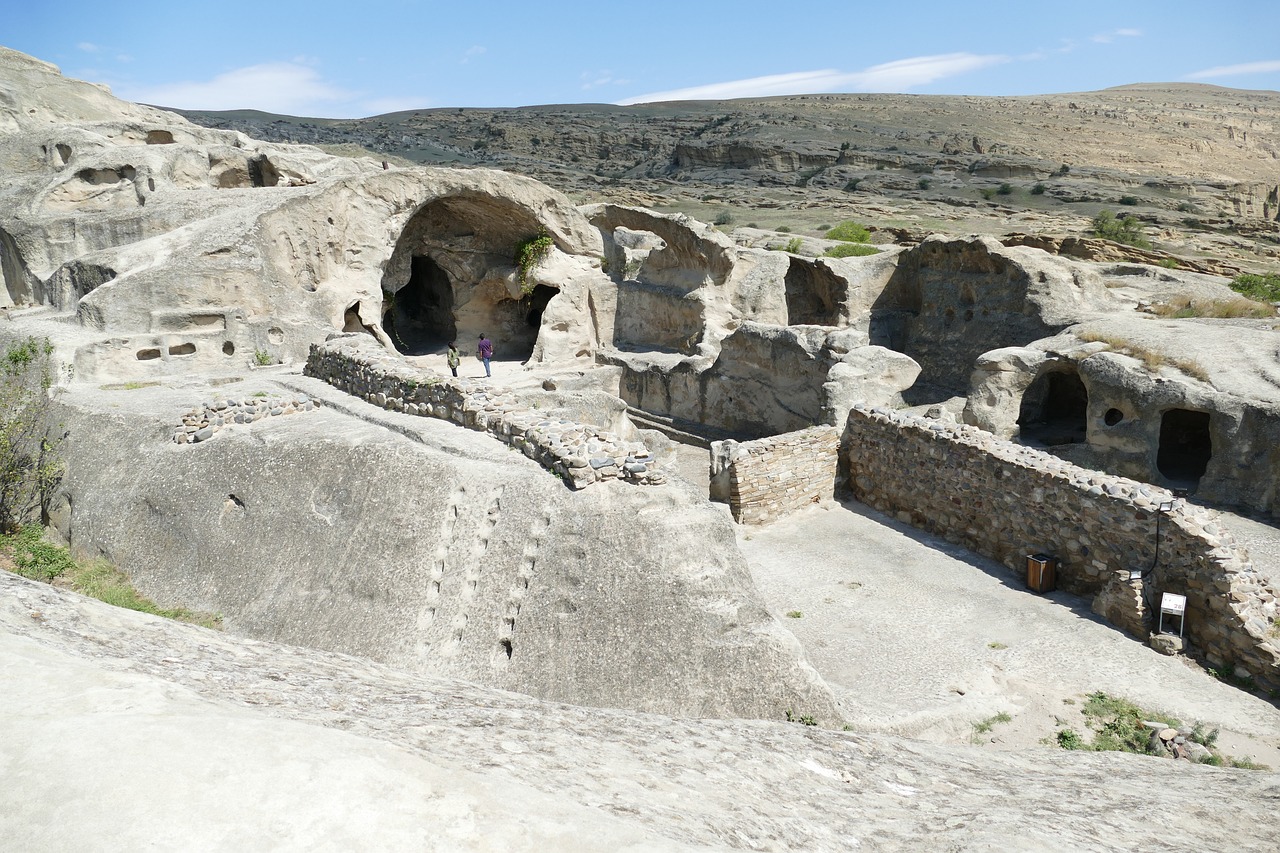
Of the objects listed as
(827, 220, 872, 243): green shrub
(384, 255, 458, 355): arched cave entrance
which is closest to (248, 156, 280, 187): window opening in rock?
(384, 255, 458, 355): arched cave entrance

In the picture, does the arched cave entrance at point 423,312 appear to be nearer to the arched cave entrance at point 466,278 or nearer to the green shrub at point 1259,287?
the arched cave entrance at point 466,278

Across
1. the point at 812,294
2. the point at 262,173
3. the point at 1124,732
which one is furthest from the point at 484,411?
the point at 262,173

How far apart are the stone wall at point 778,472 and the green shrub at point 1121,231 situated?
23.3 metres

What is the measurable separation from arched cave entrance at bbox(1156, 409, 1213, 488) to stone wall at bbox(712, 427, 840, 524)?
5458 mm

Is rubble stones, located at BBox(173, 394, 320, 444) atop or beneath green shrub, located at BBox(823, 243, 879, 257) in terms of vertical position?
beneath

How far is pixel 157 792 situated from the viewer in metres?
2.57

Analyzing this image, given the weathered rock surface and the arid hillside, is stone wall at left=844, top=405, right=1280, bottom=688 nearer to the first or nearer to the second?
the weathered rock surface

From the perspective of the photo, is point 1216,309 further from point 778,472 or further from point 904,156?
point 904,156

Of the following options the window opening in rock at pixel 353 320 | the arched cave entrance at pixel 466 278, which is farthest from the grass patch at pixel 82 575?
the arched cave entrance at pixel 466 278

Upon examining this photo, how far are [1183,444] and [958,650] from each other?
27.1 feet

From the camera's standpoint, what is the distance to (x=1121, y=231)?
1231 inches

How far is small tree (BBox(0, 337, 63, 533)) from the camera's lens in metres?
9.59

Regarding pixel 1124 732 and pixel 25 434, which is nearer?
pixel 1124 732

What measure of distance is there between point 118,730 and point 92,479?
25.2ft
